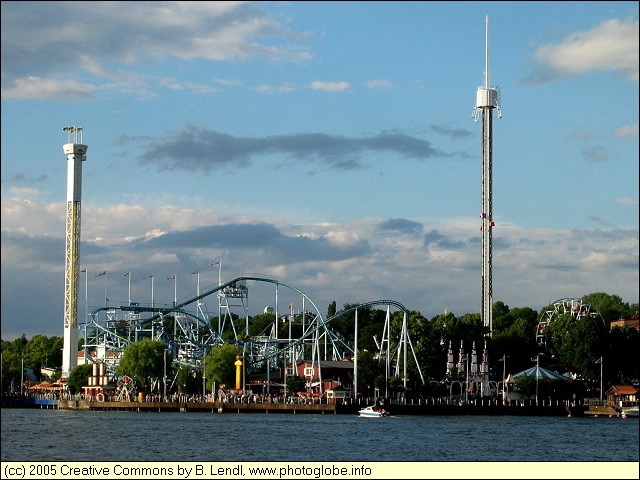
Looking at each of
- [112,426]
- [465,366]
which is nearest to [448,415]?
[465,366]

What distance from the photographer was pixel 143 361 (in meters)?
134

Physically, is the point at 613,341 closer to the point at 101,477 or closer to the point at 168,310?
the point at 168,310

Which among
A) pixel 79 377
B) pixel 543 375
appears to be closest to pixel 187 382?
pixel 79 377

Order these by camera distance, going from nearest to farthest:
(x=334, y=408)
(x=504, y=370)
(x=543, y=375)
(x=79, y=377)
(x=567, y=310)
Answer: (x=334, y=408) → (x=543, y=375) → (x=504, y=370) → (x=79, y=377) → (x=567, y=310)

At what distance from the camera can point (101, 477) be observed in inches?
1661

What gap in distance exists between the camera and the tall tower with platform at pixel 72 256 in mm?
151500

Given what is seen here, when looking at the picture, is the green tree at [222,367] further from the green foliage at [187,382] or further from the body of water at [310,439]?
the body of water at [310,439]

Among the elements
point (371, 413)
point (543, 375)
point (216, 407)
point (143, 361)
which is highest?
point (143, 361)

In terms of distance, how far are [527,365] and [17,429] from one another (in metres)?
79.9

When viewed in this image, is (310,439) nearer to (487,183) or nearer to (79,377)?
(79,377)

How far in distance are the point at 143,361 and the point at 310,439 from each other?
6409 cm

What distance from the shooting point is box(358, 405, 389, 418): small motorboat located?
10588cm

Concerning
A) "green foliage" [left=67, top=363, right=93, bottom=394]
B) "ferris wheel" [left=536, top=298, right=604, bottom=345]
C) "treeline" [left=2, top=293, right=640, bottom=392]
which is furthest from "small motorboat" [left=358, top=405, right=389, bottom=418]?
"ferris wheel" [left=536, top=298, right=604, bottom=345]

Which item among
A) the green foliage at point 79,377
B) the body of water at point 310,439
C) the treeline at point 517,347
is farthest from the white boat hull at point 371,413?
the green foliage at point 79,377
